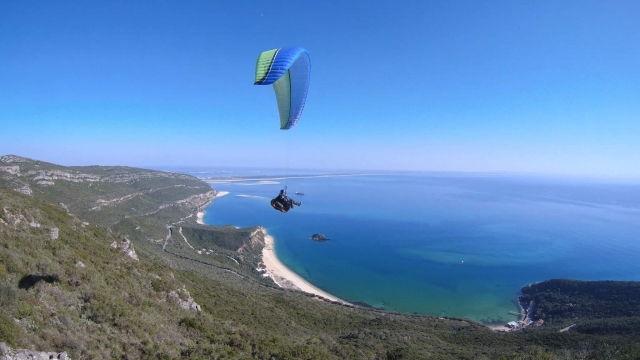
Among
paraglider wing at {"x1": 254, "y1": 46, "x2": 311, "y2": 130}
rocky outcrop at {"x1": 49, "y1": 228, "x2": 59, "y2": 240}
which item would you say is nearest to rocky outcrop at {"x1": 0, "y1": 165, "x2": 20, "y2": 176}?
rocky outcrop at {"x1": 49, "y1": 228, "x2": 59, "y2": 240}

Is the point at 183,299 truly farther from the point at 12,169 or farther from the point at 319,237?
the point at 319,237

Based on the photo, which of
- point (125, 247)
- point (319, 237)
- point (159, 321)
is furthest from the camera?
point (319, 237)

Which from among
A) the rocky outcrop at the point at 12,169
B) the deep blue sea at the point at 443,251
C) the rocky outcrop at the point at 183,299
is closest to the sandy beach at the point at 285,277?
the deep blue sea at the point at 443,251

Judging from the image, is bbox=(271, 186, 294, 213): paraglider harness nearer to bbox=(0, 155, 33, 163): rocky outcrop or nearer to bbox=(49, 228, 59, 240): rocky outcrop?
bbox=(49, 228, 59, 240): rocky outcrop

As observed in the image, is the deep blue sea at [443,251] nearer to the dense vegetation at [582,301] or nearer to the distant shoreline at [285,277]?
the distant shoreline at [285,277]

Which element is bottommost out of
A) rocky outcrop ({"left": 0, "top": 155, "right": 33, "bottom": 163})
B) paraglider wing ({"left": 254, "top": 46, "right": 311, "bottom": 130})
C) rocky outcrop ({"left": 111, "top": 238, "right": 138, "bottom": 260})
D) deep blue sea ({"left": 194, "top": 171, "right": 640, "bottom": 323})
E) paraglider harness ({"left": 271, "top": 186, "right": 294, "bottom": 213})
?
deep blue sea ({"left": 194, "top": 171, "right": 640, "bottom": 323})

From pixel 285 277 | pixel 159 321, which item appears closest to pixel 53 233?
pixel 159 321
